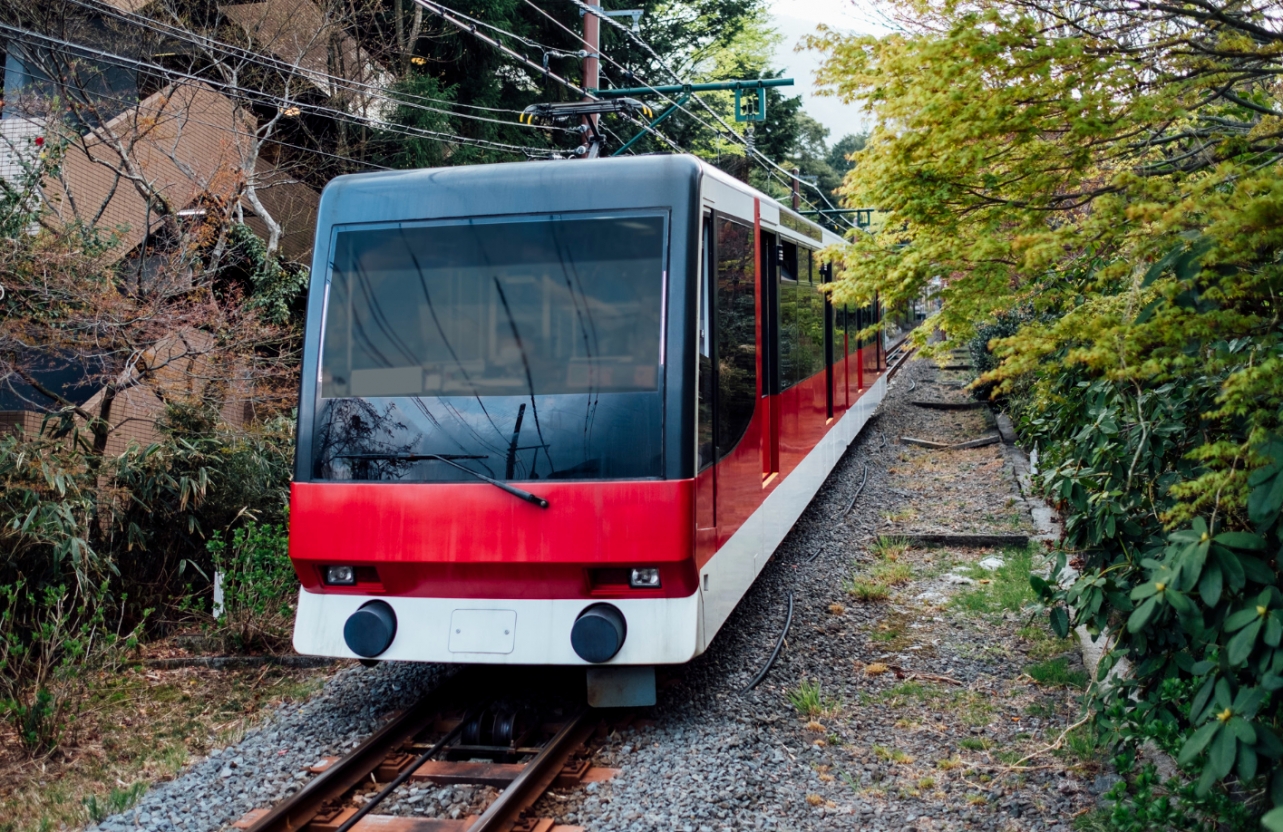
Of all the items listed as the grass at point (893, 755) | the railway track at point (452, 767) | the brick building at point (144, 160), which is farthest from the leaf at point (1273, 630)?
the brick building at point (144, 160)

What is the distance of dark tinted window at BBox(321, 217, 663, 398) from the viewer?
214 inches

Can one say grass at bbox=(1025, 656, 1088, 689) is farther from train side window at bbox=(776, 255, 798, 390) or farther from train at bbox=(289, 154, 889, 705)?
train side window at bbox=(776, 255, 798, 390)

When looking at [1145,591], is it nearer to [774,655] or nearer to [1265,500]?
[1265,500]

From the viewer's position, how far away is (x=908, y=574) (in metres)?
8.81

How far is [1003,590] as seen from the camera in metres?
8.04

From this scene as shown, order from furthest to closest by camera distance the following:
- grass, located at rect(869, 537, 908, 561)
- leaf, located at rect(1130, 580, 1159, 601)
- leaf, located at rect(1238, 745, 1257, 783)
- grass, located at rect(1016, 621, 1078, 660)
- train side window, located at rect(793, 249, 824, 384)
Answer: grass, located at rect(869, 537, 908, 561)
train side window, located at rect(793, 249, 824, 384)
grass, located at rect(1016, 621, 1078, 660)
leaf, located at rect(1130, 580, 1159, 601)
leaf, located at rect(1238, 745, 1257, 783)

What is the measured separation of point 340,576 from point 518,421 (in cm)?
124

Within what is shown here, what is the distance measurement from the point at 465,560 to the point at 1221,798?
337 centimetres

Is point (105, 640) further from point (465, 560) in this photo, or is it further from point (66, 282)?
point (66, 282)

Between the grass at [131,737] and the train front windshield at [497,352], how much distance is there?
1.73 m

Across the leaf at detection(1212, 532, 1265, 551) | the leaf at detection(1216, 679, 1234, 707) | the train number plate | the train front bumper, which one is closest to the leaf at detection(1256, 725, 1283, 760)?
the leaf at detection(1216, 679, 1234, 707)

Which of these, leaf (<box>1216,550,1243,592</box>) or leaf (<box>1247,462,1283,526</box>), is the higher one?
leaf (<box>1247,462,1283,526</box>)

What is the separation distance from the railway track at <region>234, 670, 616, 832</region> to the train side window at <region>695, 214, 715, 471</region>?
1.59 meters

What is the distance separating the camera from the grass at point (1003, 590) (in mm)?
7727
